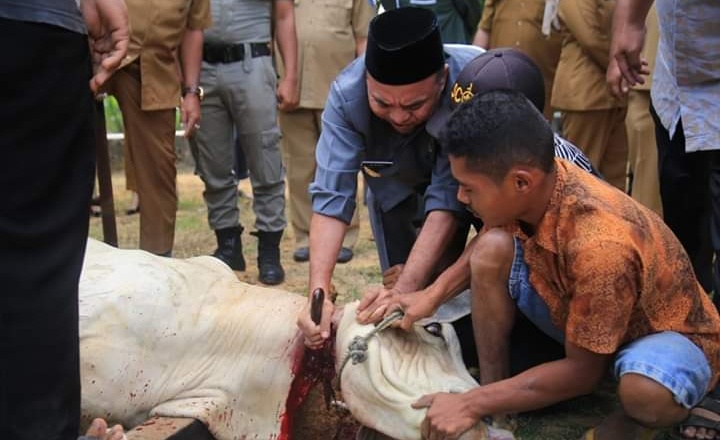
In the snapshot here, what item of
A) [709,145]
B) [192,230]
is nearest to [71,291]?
[709,145]

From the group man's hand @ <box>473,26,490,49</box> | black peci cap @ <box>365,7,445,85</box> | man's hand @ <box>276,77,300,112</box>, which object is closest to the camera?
black peci cap @ <box>365,7,445,85</box>

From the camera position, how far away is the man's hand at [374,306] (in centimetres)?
282

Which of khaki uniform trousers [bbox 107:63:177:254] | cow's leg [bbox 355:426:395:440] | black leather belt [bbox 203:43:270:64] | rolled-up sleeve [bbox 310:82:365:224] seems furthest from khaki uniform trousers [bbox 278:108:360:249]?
cow's leg [bbox 355:426:395:440]

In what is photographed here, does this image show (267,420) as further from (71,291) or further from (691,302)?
(691,302)

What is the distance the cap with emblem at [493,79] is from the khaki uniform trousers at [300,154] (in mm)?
2432

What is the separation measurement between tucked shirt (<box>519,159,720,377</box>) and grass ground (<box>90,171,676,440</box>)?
1.63ft

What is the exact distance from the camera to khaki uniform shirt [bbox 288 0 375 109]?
18.2 ft

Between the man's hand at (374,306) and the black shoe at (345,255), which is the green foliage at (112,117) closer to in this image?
the black shoe at (345,255)

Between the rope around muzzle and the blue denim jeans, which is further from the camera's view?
the rope around muzzle

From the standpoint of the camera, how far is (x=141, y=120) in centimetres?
475

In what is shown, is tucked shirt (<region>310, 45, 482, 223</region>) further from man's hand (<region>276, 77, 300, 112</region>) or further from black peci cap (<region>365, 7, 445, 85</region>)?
man's hand (<region>276, 77, 300, 112</region>)

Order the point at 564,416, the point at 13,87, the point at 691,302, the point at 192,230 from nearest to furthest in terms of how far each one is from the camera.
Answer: the point at 13,87 < the point at 691,302 < the point at 564,416 < the point at 192,230

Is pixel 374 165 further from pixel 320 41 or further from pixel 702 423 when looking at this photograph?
pixel 320 41

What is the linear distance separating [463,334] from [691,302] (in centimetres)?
93
